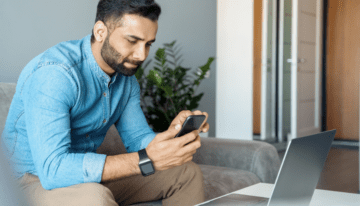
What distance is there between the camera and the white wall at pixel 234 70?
12.9 ft

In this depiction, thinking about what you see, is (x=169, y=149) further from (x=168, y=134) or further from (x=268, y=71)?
(x=268, y=71)

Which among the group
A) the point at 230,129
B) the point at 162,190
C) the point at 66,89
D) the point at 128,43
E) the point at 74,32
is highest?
the point at 74,32

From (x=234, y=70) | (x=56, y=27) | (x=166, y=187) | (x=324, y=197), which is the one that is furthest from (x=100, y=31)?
(x=234, y=70)

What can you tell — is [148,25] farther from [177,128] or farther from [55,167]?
[55,167]

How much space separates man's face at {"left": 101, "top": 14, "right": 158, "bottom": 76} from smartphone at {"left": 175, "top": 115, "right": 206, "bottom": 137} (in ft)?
0.92

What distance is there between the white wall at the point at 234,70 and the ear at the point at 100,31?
2862 mm

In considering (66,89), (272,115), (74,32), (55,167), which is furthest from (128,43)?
(272,115)

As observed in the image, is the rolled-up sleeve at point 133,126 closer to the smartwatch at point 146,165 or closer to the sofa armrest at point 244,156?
the smartwatch at point 146,165

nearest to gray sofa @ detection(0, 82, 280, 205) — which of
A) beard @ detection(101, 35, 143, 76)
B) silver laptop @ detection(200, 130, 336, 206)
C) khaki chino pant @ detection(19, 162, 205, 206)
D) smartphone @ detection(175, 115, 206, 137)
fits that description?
khaki chino pant @ detection(19, 162, 205, 206)

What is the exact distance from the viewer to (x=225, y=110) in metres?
4.05

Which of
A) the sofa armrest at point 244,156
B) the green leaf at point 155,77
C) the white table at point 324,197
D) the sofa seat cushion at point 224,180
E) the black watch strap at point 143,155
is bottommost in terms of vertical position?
the sofa seat cushion at point 224,180

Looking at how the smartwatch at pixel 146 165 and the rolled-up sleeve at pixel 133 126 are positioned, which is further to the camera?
the rolled-up sleeve at pixel 133 126

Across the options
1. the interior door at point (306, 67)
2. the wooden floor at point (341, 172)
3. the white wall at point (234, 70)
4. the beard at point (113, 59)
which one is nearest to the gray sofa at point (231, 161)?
the beard at point (113, 59)

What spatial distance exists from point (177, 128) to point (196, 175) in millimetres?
291
